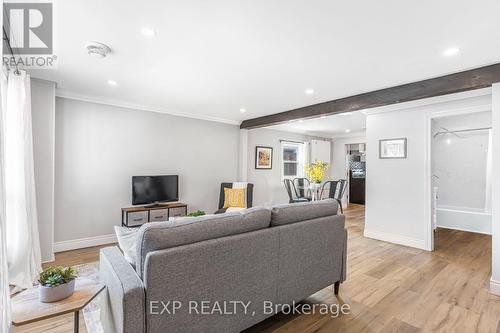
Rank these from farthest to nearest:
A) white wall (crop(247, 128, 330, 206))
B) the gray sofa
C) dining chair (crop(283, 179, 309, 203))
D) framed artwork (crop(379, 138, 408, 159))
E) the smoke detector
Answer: dining chair (crop(283, 179, 309, 203)) → white wall (crop(247, 128, 330, 206)) → framed artwork (crop(379, 138, 408, 159)) → the smoke detector → the gray sofa

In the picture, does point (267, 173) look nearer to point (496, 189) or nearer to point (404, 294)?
point (404, 294)

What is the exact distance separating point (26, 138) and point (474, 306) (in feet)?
16.1

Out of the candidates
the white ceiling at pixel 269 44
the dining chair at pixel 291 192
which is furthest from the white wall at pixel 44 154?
the dining chair at pixel 291 192

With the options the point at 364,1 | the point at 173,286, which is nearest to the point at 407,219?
the point at 364,1

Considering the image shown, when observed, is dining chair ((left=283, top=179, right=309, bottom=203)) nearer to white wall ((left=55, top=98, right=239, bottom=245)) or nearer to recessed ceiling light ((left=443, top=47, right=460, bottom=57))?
white wall ((left=55, top=98, right=239, bottom=245))

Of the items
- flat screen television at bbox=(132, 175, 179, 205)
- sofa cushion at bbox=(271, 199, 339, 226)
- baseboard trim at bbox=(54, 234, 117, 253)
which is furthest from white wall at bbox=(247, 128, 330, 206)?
sofa cushion at bbox=(271, 199, 339, 226)

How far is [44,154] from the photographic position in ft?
10.7

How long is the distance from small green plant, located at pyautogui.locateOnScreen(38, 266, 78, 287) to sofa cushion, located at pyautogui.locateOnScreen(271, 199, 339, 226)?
139 centimetres

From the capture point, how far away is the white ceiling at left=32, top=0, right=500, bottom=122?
1740 mm

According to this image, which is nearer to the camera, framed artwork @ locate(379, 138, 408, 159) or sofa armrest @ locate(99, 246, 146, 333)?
sofa armrest @ locate(99, 246, 146, 333)

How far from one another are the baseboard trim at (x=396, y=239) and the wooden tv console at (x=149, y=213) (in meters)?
3.48

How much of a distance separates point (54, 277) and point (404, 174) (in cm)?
471

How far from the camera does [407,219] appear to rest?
4180 millimetres

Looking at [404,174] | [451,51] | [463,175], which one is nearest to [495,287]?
[404,174]
